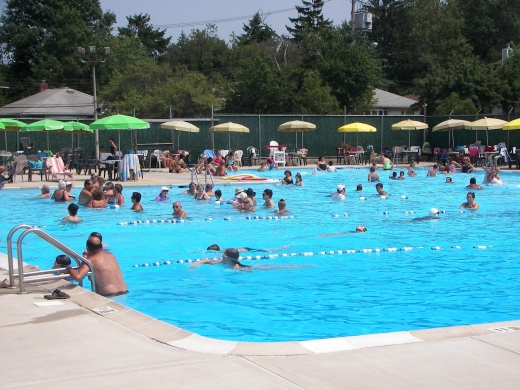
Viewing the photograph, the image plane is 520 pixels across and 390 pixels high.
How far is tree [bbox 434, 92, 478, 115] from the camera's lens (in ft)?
128

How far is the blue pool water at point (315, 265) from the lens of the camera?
27.4ft

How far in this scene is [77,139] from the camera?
31.1 m

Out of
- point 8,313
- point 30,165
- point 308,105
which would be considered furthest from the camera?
point 308,105

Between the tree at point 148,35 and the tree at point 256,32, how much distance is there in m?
9.39

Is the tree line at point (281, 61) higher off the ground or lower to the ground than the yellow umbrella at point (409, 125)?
higher

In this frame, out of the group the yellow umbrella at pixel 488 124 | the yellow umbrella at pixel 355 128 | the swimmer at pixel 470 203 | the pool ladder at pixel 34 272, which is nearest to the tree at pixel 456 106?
the yellow umbrella at pixel 488 124

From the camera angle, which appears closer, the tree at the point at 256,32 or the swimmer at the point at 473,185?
the swimmer at the point at 473,185

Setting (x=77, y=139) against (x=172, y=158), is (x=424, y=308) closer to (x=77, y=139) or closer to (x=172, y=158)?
(x=172, y=158)

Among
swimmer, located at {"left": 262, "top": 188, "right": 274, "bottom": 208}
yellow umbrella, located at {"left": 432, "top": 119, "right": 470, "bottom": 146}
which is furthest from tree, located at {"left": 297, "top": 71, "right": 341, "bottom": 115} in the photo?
swimmer, located at {"left": 262, "top": 188, "right": 274, "bottom": 208}

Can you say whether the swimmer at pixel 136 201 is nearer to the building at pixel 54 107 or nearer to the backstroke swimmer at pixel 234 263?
the backstroke swimmer at pixel 234 263

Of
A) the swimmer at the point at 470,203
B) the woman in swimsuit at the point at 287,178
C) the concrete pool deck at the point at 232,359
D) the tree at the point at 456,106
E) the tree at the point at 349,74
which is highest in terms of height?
the tree at the point at 349,74

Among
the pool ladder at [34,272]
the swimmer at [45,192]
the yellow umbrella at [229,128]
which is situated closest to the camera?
the pool ladder at [34,272]

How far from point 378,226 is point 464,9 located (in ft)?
212

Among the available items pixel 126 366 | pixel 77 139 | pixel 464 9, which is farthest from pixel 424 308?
pixel 464 9
